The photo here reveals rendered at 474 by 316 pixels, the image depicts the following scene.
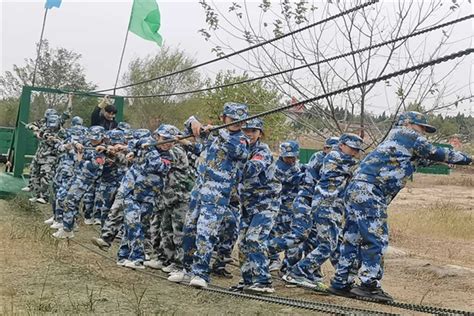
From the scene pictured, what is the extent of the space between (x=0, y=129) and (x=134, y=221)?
34.0 ft

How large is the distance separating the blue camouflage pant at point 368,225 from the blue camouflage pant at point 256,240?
91cm

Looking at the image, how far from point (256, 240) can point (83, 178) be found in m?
4.14

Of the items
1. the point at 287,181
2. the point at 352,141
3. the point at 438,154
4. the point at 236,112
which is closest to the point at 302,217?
the point at 287,181

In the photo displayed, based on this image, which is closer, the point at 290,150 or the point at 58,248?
the point at 290,150

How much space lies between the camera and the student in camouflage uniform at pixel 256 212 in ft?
20.9

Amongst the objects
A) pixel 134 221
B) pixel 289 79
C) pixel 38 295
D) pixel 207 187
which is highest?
pixel 289 79

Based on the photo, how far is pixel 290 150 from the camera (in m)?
7.70

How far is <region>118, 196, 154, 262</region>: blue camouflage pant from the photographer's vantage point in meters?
7.50

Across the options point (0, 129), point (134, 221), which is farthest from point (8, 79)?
point (134, 221)

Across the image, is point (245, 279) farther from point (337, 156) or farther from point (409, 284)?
point (409, 284)

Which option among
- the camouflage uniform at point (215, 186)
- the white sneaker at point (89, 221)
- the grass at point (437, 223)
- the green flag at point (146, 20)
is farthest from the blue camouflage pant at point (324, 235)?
the grass at point (437, 223)

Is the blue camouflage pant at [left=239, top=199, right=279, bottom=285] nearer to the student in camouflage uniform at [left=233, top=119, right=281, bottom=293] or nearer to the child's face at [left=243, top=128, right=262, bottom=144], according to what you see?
the student in camouflage uniform at [left=233, top=119, right=281, bottom=293]

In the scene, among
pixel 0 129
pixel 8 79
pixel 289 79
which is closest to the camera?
pixel 289 79

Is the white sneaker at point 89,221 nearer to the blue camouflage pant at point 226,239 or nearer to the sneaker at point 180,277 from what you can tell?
the blue camouflage pant at point 226,239
